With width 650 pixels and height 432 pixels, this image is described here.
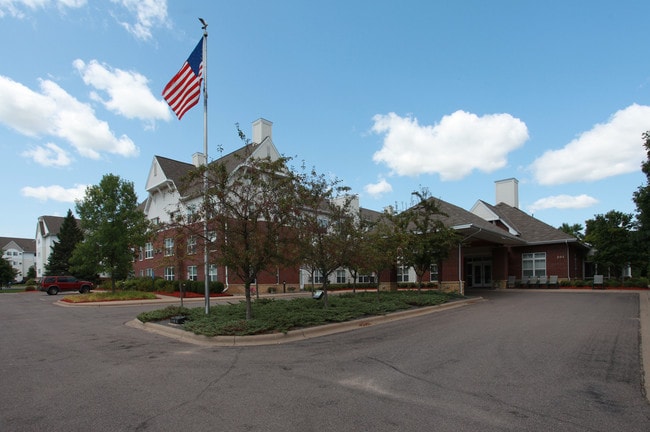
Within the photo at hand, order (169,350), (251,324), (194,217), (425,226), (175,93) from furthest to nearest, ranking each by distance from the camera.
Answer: (425,226) < (175,93) < (194,217) < (251,324) < (169,350)

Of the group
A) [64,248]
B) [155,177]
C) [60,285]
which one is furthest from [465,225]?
[64,248]

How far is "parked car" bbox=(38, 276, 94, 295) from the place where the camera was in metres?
36.6

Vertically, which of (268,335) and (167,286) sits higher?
(268,335)

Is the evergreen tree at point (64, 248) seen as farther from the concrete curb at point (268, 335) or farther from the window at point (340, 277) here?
the concrete curb at point (268, 335)

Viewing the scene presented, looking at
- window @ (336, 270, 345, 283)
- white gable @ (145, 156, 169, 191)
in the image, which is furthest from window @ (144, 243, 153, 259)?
window @ (336, 270, 345, 283)

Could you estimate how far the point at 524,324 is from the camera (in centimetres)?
1277

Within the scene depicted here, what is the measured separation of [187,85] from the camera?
573 inches

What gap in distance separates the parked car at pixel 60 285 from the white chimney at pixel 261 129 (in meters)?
20.3

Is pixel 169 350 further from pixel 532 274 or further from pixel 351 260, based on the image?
pixel 532 274

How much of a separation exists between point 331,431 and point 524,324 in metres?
9.99

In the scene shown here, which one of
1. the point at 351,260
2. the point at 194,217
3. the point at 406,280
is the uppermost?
the point at 194,217

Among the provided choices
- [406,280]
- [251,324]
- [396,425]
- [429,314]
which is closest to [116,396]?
[396,425]

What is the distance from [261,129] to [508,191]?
24038 mm

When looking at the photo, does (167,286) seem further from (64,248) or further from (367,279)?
(64,248)
